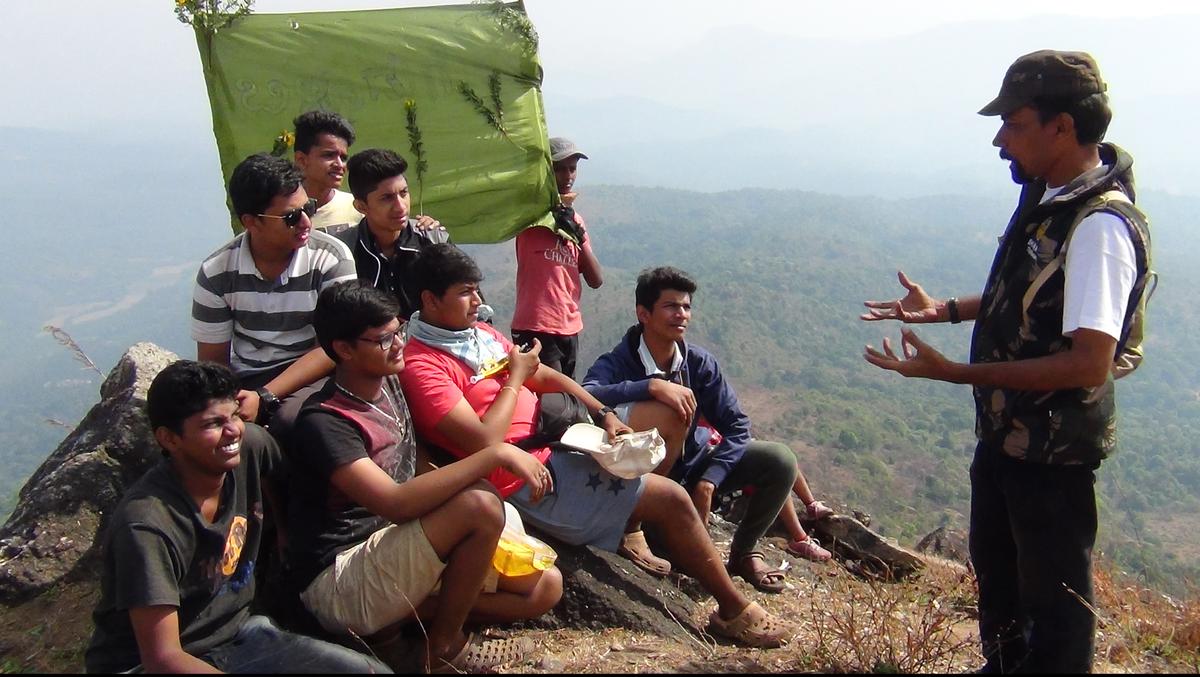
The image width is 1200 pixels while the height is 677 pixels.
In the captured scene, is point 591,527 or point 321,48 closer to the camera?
point 591,527

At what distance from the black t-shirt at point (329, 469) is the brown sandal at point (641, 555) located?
4.79 feet

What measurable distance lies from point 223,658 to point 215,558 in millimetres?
348

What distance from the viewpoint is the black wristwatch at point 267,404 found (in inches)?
135

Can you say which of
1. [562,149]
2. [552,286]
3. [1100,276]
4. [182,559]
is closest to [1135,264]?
[1100,276]

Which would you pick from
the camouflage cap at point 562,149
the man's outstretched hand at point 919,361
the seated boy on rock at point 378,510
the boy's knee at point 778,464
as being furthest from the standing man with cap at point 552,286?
the man's outstretched hand at point 919,361

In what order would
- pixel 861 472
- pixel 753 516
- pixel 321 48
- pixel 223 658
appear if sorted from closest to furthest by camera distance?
pixel 223 658 < pixel 753 516 < pixel 321 48 < pixel 861 472

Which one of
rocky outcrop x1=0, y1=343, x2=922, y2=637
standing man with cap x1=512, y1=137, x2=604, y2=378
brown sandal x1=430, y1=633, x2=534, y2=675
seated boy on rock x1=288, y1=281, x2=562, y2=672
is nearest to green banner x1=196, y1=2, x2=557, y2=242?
standing man with cap x1=512, y1=137, x2=604, y2=378

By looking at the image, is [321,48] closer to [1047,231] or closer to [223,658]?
[223,658]

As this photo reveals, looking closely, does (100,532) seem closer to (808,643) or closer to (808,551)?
(808,643)

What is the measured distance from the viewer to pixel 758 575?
4609 millimetres

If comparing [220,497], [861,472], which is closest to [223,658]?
[220,497]

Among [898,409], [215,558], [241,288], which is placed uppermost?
[241,288]

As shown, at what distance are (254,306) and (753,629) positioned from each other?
8.98ft

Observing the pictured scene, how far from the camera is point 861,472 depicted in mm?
67125
